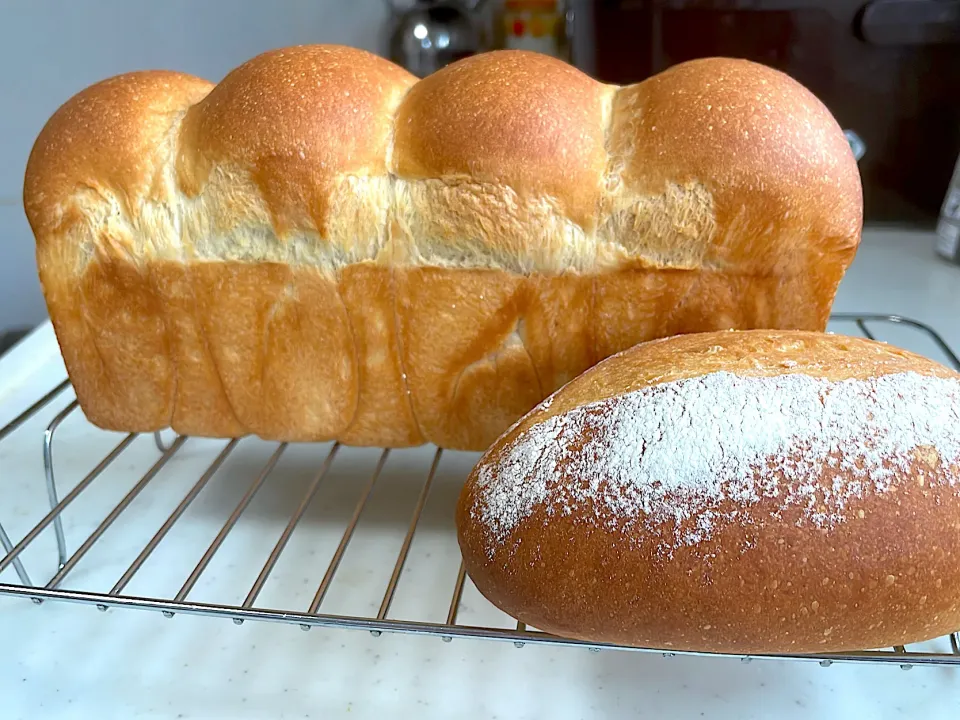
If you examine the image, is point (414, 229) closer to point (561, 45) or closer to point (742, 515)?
point (742, 515)

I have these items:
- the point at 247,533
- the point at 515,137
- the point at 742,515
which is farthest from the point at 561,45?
the point at 742,515

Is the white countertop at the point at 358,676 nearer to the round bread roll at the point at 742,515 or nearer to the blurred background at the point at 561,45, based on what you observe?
Result: the round bread roll at the point at 742,515

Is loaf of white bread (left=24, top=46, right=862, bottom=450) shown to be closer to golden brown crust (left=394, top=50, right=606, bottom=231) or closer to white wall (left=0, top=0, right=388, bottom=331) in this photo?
golden brown crust (left=394, top=50, right=606, bottom=231)

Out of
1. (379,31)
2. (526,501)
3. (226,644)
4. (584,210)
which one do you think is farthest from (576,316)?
(379,31)

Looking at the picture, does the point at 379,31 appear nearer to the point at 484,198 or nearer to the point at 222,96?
the point at 222,96

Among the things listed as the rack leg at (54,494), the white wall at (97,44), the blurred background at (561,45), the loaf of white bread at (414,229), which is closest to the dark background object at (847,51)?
the blurred background at (561,45)

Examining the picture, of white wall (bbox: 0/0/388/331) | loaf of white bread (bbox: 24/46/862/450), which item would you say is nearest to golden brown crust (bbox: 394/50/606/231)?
loaf of white bread (bbox: 24/46/862/450)
